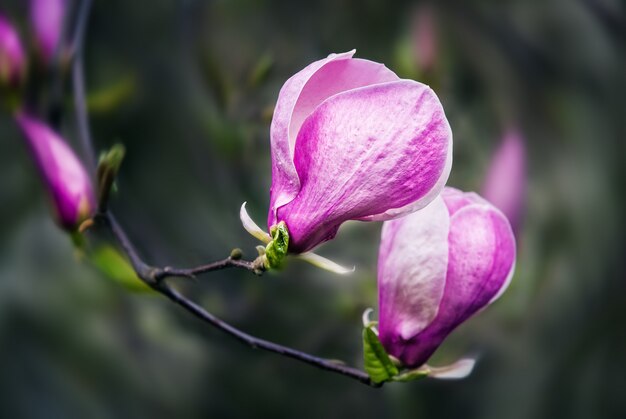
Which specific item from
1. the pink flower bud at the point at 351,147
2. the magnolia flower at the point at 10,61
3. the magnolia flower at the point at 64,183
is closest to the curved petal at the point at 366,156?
the pink flower bud at the point at 351,147

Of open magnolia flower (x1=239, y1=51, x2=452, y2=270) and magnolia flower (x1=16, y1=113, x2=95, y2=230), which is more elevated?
open magnolia flower (x1=239, y1=51, x2=452, y2=270)

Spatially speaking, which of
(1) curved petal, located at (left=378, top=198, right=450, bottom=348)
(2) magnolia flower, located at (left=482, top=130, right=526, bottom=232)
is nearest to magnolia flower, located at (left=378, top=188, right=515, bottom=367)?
(1) curved petal, located at (left=378, top=198, right=450, bottom=348)

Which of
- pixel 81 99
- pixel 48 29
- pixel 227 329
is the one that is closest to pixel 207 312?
pixel 227 329

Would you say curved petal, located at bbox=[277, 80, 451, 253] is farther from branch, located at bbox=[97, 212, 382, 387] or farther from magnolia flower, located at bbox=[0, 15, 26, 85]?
magnolia flower, located at bbox=[0, 15, 26, 85]

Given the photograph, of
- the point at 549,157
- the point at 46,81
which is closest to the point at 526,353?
the point at 549,157

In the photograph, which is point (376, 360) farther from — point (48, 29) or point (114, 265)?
point (48, 29)

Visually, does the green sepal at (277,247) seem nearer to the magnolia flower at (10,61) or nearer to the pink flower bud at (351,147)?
the pink flower bud at (351,147)
